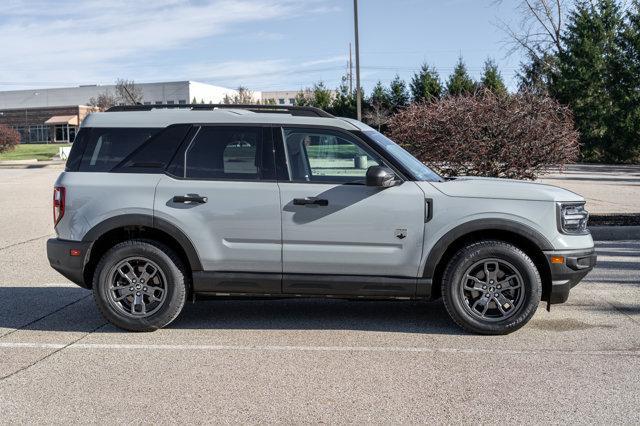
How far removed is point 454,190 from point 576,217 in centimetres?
106

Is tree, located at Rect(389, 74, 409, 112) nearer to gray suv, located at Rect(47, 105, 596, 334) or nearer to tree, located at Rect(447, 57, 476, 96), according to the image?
tree, located at Rect(447, 57, 476, 96)

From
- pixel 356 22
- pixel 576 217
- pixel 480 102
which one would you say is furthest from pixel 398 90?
pixel 576 217

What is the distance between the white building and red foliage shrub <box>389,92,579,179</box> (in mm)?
85832

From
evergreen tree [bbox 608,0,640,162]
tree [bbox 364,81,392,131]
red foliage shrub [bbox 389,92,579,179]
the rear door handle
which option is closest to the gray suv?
the rear door handle

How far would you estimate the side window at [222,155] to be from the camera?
6188mm

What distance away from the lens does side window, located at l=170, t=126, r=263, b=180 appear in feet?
20.3

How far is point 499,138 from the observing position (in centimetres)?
1302

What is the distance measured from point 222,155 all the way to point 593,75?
127 feet

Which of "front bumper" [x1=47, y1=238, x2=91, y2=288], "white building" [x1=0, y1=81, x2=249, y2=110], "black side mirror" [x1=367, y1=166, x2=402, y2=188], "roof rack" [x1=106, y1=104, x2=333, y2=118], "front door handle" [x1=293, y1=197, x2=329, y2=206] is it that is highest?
"white building" [x1=0, y1=81, x2=249, y2=110]

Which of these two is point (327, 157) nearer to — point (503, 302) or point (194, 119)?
point (194, 119)

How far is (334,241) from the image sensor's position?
19.6 feet

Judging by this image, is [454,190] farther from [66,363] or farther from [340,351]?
[66,363]

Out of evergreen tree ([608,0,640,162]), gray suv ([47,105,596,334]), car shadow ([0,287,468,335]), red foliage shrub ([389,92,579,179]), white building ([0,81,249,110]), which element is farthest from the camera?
white building ([0,81,249,110])

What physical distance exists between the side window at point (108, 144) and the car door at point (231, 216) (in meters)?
0.43
